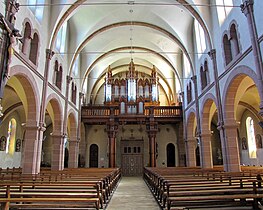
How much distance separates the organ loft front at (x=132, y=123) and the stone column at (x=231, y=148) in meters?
9.77

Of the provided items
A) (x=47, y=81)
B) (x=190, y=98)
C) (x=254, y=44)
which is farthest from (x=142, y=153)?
(x=254, y=44)

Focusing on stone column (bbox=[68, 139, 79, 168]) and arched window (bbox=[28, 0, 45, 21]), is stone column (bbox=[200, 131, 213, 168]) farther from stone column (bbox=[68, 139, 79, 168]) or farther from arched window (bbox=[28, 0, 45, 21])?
arched window (bbox=[28, 0, 45, 21])

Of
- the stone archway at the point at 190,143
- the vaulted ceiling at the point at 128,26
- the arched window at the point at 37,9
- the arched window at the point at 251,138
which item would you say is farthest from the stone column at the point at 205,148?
the arched window at the point at 37,9

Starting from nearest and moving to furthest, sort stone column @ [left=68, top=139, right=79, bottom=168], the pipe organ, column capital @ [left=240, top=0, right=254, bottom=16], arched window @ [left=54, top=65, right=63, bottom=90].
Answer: column capital @ [left=240, top=0, right=254, bottom=16]
arched window @ [left=54, top=65, right=63, bottom=90]
stone column @ [left=68, top=139, right=79, bottom=168]
the pipe organ

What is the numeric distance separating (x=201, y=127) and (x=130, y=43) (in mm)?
11177

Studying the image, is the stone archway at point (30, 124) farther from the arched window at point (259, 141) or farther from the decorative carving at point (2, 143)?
the arched window at point (259, 141)

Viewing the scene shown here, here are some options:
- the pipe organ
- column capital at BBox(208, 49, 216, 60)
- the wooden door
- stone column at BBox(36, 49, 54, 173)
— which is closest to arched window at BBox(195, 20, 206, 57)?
column capital at BBox(208, 49, 216, 60)

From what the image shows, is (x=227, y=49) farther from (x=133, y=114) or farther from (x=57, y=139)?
(x=57, y=139)

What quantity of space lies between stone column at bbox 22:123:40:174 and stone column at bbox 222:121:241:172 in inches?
382

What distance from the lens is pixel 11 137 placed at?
68.5ft

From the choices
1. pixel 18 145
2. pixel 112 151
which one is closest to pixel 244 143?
pixel 112 151

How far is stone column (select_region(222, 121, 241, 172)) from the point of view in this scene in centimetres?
1198

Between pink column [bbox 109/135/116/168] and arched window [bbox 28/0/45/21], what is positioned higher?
arched window [bbox 28/0/45/21]

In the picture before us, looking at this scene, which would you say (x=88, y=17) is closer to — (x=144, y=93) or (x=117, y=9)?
(x=117, y=9)
